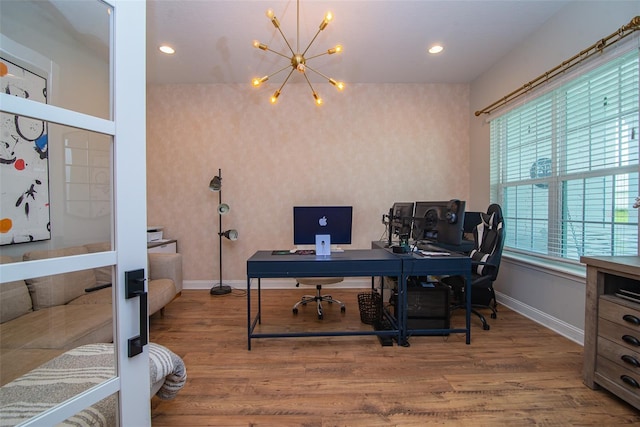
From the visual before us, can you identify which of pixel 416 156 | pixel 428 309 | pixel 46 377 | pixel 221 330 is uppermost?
pixel 416 156

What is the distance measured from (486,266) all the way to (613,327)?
3.99 ft

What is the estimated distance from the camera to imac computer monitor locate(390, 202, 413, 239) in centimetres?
265

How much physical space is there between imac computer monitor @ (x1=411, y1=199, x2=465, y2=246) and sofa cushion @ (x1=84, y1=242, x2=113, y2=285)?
2.20 meters

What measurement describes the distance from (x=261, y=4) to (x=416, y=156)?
2.77 metres

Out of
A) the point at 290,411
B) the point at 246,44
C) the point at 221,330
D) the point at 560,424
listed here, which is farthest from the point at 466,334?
the point at 246,44

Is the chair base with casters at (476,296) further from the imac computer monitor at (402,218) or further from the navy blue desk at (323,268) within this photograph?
the navy blue desk at (323,268)

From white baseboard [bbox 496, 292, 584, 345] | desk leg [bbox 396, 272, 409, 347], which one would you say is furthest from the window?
desk leg [bbox 396, 272, 409, 347]

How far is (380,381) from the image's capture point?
6.19 feet

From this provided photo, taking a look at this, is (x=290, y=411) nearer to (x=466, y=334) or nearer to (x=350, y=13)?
(x=466, y=334)

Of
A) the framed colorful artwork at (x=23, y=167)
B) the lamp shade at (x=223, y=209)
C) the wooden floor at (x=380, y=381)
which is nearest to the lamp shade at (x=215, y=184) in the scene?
the lamp shade at (x=223, y=209)

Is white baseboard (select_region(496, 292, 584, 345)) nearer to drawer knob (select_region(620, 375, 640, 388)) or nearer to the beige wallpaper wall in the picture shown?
drawer knob (select_region(620, 375, 640, 388))

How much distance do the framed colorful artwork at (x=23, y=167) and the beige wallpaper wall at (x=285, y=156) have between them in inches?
122

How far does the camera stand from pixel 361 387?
5.98 ft

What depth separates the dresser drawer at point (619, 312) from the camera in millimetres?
1503
